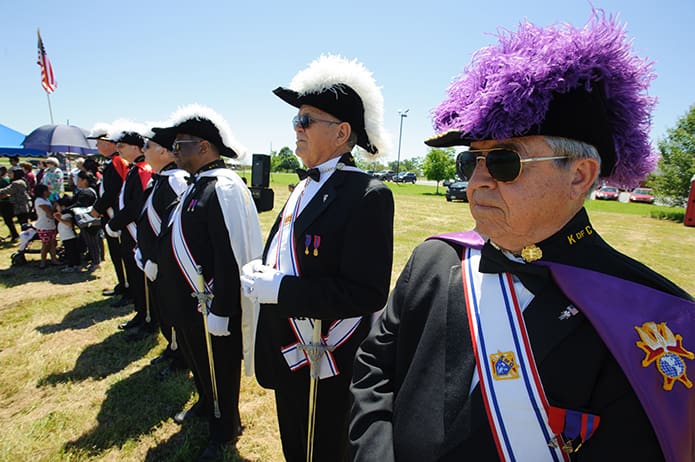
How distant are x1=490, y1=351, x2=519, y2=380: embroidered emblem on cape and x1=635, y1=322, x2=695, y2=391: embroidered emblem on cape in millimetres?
318

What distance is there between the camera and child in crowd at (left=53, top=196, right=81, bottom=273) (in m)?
7.75

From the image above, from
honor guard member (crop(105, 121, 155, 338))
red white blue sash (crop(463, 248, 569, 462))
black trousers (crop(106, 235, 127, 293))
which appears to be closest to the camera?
red white blue sash (crop(463, 248, 569, 462))

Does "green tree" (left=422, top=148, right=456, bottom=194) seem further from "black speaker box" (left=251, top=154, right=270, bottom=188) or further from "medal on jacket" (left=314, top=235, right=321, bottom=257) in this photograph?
"medal on jacket" (left=314, top=235, right=321, bottom=257)

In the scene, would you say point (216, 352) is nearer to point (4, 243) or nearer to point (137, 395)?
point (137, 395)

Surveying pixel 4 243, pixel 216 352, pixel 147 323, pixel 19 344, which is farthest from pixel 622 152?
pixel 4 243

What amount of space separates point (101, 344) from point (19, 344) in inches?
43.5

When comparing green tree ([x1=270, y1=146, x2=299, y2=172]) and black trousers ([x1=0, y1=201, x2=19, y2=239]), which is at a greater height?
green tree ([x1=270, y1=146, x2=299, y2=172])

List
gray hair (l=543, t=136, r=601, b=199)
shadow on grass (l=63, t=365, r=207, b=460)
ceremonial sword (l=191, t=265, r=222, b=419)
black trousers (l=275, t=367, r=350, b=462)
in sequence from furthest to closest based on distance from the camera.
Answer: shadow on grass (l=63, t=365, r=207, b=460), ceremonial sword (l=191, t=265, r=222, b=419), black trousers (l=275, t=367, r=350, b=462), gray hair (l=543, t=136, r=601, b=199)

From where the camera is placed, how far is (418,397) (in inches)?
46.8

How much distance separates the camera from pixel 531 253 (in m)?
1.16

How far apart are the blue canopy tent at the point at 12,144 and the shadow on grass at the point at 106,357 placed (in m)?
15.2

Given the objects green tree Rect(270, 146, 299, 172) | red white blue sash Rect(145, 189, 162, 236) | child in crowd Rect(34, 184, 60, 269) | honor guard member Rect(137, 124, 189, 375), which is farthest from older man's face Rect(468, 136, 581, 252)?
green tree Rect(270, 146, 299, 172)

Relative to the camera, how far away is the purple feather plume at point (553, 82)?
1.07m

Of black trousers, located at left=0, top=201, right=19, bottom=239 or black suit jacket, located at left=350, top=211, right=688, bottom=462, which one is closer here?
black suit jacket, located at left=350, top=211, right=688, bottom=462
